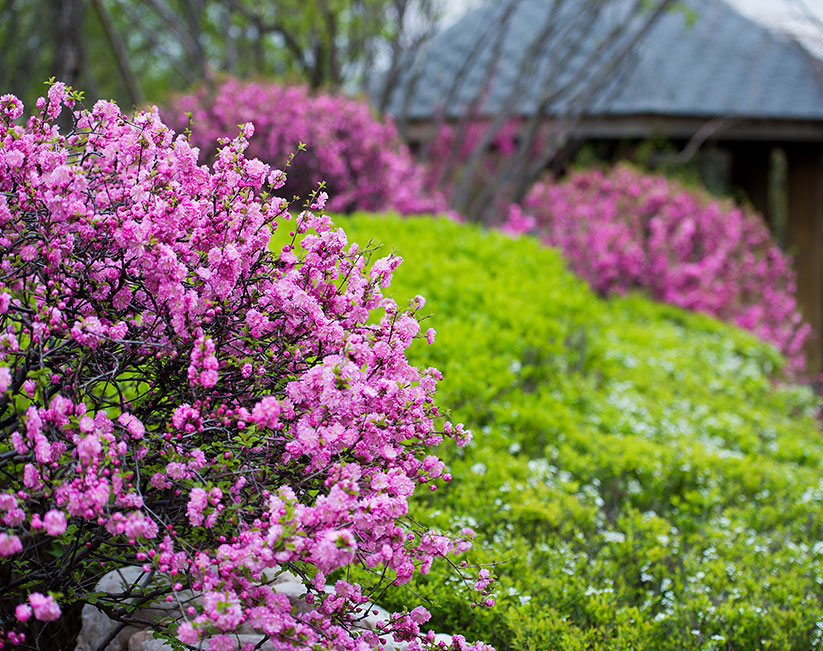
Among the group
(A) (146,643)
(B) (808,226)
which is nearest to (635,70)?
(B) (808,226)

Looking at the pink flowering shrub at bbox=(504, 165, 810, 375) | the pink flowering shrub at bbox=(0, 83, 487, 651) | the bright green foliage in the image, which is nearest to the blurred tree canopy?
the pink flowering shrub at bbox=(504, 165, 810, 375)

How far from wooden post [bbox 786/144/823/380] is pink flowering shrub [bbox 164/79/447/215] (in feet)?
21.1

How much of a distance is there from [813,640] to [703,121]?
927 centimetres

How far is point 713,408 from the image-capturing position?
542 cm

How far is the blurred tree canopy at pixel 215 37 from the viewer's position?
7.77 m

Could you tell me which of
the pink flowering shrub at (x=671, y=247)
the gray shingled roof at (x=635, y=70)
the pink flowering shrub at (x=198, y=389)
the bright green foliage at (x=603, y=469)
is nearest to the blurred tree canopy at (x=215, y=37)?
the gray shingled roof at (x=635, y=70)

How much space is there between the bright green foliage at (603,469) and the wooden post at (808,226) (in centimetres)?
492

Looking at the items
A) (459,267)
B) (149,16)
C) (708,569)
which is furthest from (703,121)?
(149,16)

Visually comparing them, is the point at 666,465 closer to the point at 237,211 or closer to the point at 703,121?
the point at 237,211

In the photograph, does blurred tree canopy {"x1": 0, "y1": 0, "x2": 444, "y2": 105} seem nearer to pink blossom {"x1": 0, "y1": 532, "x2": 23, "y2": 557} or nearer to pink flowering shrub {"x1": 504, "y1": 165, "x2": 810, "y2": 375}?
pink flowering shrub {"x1": 504, "y1": 165, "x2": 810, "y2": 375}

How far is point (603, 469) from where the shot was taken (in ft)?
13.7

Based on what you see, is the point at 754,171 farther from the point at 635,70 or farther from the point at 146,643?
the point at 146,643

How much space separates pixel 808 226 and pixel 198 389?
1133 centimetres

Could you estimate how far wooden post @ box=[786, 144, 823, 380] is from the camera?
11219mm
